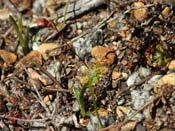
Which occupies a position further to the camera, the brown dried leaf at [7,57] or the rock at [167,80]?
the brown dried leaf at [7,57]

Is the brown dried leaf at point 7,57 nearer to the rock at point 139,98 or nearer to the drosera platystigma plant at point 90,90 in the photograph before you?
the drosera platystigma plant at point 90,90

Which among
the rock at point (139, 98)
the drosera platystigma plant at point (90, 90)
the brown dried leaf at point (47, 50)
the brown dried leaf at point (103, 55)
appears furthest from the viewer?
the brown dried leaf at point (47, 50)

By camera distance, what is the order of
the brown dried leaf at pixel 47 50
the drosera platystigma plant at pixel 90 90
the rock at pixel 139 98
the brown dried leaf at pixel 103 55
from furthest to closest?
the brown dried leaf at pixel 47 50 < the brown dried leaf at pixel 103 55 < the rock at pixel 139 98 < the drosera platystigma plant at pixel 90 90

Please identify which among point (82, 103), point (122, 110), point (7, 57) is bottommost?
point (122, 110)

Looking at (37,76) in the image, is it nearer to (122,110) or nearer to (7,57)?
(7,57)

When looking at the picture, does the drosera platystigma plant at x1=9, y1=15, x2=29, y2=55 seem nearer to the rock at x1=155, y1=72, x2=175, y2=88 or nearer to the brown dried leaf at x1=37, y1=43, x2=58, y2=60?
the brown dried leaf at x1=37, y1=43, x2=58, y2=60

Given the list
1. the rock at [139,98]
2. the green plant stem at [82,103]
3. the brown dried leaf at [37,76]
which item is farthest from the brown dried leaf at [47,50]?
the rock at [139,98]

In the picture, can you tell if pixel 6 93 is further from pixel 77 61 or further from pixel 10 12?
pixel 10 12

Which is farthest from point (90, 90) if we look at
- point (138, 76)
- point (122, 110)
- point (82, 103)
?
point (138, 76)
